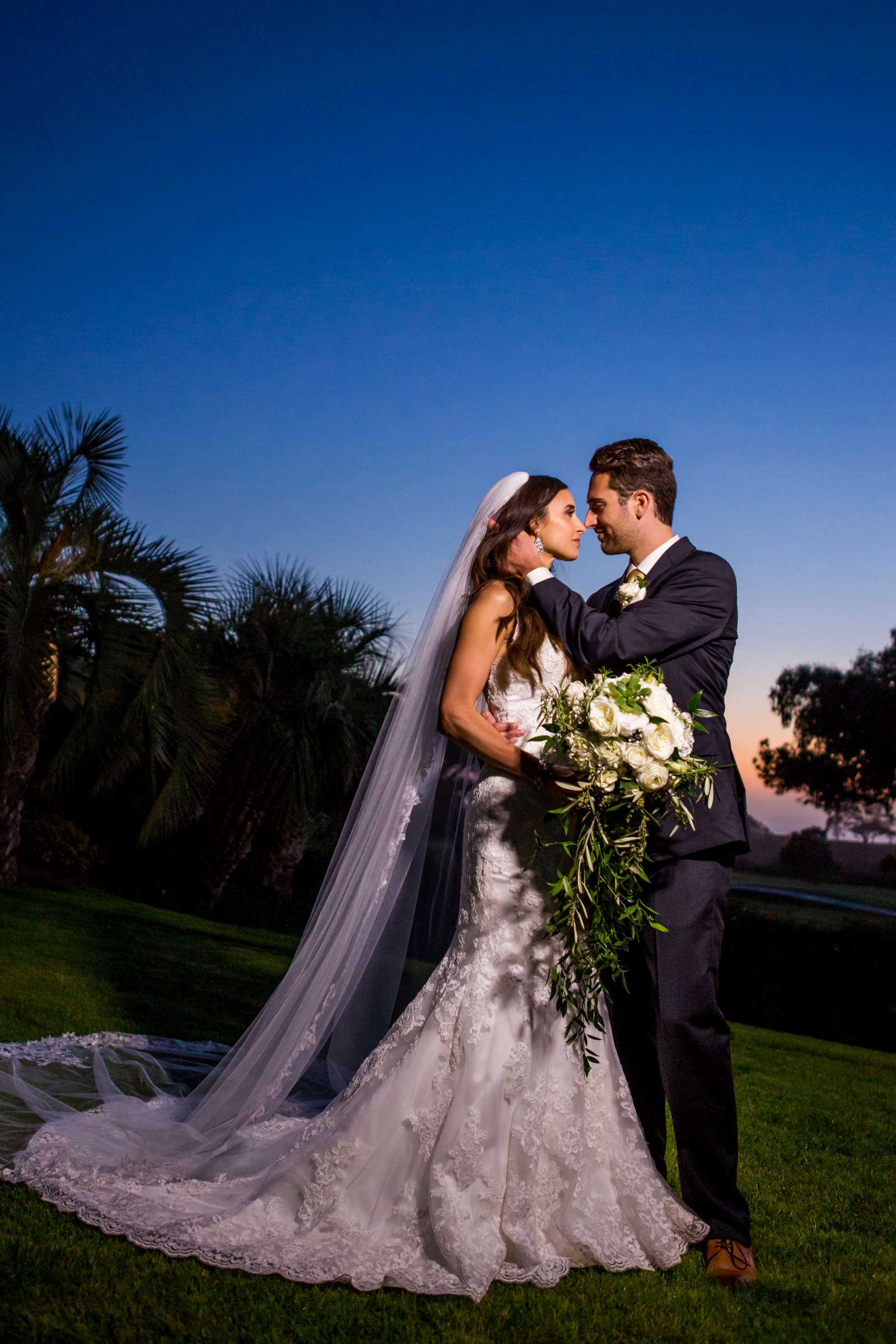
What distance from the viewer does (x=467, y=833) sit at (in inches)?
159

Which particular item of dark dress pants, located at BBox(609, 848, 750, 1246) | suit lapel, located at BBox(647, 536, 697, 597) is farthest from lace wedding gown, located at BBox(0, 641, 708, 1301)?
suit lapel, located at BBox(647, 536, 697, 597)

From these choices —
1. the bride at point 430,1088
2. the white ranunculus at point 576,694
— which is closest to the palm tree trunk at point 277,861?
the bride at point 430,1088

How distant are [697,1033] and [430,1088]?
0.94 meters

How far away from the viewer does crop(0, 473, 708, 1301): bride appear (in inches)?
134

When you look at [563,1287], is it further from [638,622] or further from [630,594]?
[630,594]

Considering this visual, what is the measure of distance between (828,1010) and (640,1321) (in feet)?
33.7

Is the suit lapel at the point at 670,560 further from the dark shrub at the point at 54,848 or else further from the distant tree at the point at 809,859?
the distant tree at the point at 809,859

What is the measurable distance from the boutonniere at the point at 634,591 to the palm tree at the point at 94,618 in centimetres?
833

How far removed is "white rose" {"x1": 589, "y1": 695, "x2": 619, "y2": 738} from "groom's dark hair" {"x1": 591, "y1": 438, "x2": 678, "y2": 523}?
124cm

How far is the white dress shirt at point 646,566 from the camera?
3976 millimetres

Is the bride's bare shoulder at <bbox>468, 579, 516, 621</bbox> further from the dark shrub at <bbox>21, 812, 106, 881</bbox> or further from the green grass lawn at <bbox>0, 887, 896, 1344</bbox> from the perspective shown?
the dark shrub at <bbox>21, 812, 106, 881</bbox>

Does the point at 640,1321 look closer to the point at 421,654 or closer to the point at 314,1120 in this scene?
the point at 314,1120

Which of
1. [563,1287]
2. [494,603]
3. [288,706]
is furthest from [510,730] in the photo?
[288,706]

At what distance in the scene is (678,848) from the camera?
3.62 m
